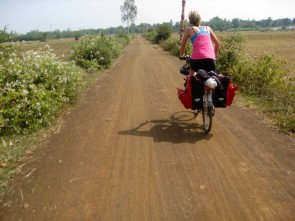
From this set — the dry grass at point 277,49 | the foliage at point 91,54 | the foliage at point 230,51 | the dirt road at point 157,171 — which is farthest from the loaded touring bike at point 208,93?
the foliage at point 91,54

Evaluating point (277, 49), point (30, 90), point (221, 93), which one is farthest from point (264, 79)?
point (277, 49)

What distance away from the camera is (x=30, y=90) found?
A: 616 centimetres

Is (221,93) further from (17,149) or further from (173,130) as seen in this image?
(17,149)

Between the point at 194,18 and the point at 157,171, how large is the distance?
306cm

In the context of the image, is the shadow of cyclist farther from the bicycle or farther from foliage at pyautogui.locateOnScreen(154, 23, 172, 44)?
foliage at pyautogui.locateOnScreen(154, 23, 172, 44)

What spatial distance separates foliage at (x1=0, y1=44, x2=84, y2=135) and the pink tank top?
→ 343 centimetres

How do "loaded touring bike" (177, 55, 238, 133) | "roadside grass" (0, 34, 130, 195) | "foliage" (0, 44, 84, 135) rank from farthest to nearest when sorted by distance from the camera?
"foliage" (0, 44, 84, 135) < "loaded touring bike" (177, 55, 238, 133) < "roadside grass" (0, 34, 130, 195)

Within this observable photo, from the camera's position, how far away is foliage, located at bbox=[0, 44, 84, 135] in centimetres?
555

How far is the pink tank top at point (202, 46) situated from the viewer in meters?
5.29

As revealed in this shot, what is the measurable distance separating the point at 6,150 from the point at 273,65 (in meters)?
8.03

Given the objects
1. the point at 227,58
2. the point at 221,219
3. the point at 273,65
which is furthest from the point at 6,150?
the point at 227,58

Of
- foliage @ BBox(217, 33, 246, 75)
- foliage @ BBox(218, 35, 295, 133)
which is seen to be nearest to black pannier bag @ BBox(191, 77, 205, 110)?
foliage @ BBox(218, 35, 295, 133)

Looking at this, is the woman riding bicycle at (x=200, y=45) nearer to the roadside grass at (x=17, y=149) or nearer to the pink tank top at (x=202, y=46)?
the pink tank top at (x=202, y=46)

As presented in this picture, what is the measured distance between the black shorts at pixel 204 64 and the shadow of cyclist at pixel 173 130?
1.31 metres
